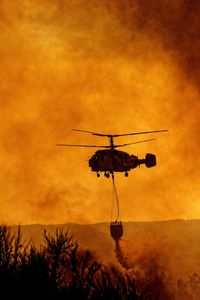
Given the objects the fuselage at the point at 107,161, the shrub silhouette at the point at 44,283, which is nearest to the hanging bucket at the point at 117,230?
the fuselage at the point at 107,161

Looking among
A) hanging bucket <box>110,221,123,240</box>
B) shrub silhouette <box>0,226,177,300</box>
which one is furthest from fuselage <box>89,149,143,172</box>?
shrub silhouette <box>0,226,177,300</box>

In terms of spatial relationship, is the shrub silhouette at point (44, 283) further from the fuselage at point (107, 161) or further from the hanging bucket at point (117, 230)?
the hanging bucket at point (117, 230)

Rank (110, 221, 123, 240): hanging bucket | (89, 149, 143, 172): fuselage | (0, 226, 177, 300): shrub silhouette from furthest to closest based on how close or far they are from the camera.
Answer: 1. (110, 221, 123, 240): hanging bucket
2. (89, 149, 143, 172): fuselage
3. (0, 226, 177, 300): shrub silhouette

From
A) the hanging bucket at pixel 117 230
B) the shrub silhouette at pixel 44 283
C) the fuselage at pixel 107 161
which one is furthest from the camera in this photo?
the hanging bucket at pixel 117 230

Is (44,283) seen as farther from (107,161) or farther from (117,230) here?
(117,230)

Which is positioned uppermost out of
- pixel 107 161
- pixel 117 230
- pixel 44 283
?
pixel 107 161

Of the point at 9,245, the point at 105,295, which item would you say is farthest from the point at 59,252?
the point at 105,295

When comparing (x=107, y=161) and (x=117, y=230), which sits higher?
(x=107, y=161)

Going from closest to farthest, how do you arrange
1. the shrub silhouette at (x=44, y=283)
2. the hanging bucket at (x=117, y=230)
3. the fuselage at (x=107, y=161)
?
the shrub silhouette at (x=44, y=283)
the fuselage at (x=107, y=161)
the hanging bucket at (x=117, y=230)

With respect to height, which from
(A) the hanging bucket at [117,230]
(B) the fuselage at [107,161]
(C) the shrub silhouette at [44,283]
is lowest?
(C) the shrub silhouette at [44,283]

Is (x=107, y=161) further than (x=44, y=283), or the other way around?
(x=107, y=161)

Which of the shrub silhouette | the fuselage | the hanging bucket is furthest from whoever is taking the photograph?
the hanging bucket

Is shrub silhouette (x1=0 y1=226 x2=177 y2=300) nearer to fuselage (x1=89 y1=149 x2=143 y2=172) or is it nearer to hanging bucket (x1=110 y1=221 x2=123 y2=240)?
fuselage (x1=89 y1=149 x2=143 y2=172)

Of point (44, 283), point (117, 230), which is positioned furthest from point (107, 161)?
point (44, 283)
